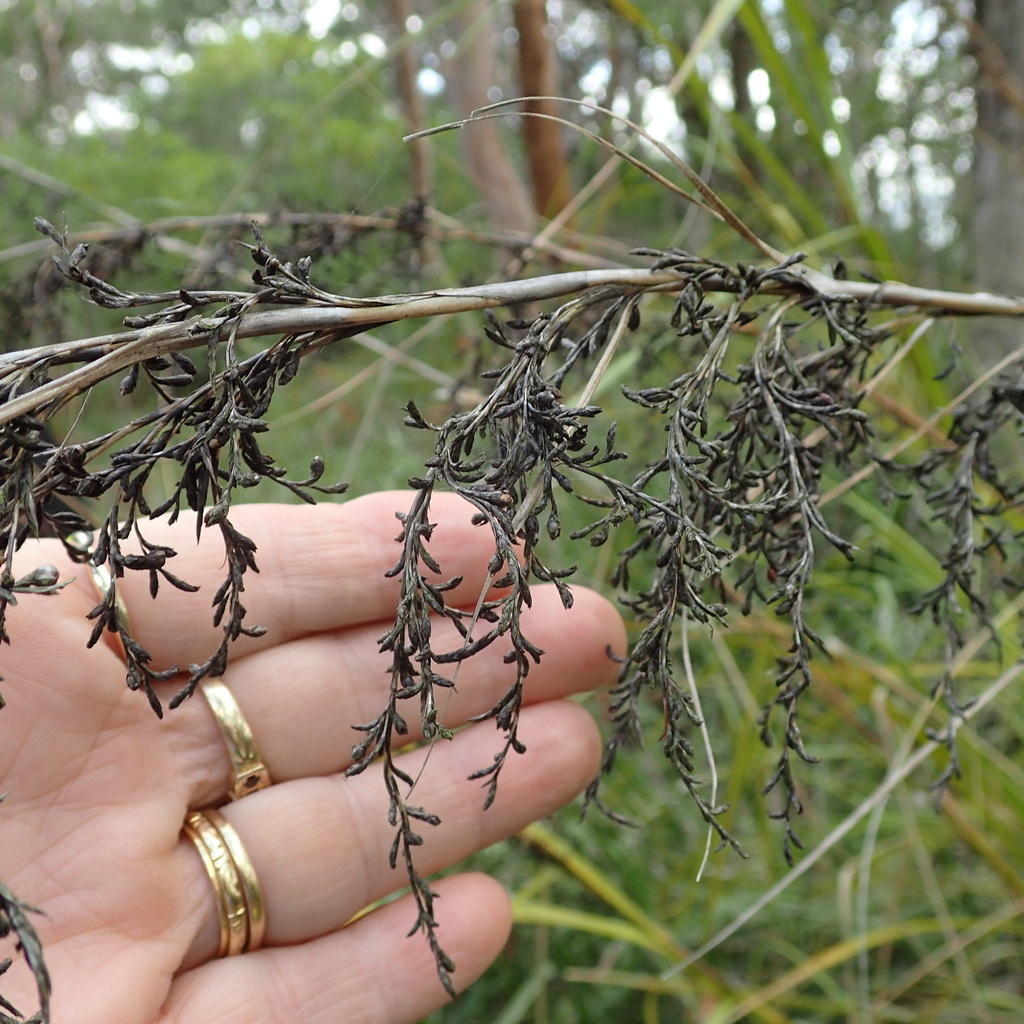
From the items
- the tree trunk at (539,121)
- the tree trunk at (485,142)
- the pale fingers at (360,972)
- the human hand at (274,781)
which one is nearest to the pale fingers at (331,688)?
the human hand at (274,781)

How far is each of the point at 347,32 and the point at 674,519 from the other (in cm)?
1475

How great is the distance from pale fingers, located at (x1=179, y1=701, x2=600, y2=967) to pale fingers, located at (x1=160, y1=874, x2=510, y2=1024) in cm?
4

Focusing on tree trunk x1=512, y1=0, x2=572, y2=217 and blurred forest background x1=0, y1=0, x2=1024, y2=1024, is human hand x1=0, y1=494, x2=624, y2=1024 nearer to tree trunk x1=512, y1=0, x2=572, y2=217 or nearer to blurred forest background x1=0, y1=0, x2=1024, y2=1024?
blurred forest background x1=0, y1=0, x2=1024, y2=1024

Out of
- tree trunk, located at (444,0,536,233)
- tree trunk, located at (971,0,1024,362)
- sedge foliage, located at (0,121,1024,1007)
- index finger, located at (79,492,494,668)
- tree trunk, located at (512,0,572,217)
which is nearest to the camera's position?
sedge foliage, located at (0,121,1024,1007)

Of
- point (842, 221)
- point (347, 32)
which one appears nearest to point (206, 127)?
point (347, 32)

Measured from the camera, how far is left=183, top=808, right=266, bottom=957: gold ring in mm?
1140

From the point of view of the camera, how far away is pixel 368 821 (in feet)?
4.02

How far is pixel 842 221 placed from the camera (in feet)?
8.53

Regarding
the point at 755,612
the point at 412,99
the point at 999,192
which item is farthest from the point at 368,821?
the point at 412,99

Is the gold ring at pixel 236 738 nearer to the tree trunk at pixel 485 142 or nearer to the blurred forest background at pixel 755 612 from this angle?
the blurred forest background at pixel 755 612

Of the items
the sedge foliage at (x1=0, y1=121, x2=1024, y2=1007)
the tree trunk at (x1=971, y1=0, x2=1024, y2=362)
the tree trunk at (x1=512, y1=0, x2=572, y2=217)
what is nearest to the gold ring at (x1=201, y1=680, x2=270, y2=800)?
the sedge foliage at (x1=0, y1=121, x2=1024, y2=1007)

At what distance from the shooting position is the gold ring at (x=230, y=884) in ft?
3.74

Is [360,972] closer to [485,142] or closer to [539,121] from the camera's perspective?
[539,121]

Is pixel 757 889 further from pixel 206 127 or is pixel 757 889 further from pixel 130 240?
pixel 206 127
